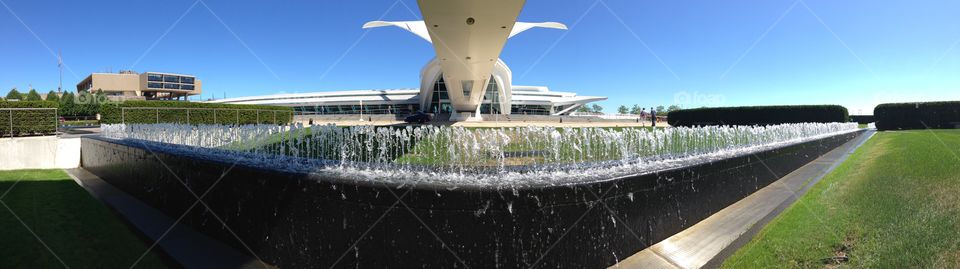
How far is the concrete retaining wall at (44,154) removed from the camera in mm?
11203

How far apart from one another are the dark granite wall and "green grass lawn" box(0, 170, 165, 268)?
87 centimetres

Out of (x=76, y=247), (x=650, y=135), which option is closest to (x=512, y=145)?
(x=650, y=135)

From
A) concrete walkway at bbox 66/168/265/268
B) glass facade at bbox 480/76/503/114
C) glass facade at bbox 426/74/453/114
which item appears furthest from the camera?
glass facade at bbox 426/74/453/114

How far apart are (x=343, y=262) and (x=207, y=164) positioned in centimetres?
233

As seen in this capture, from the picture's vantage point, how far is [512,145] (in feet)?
42.1

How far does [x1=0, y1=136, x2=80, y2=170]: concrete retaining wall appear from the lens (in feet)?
36.8

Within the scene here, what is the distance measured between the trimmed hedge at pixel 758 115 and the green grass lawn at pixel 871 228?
27271mm

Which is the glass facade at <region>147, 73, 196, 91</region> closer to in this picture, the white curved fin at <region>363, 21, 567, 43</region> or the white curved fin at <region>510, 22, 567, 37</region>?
the white curved fin at <region>363, 21, 567, 43</region>

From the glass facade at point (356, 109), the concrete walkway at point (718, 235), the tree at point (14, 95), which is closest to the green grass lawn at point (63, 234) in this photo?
the concrete walkway at point (718, 235)

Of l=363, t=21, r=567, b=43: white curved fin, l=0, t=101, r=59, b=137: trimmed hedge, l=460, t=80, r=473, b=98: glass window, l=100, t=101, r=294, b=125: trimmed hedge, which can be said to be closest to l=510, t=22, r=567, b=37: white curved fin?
l=363, t=21, r=567, b=43: white curved fin

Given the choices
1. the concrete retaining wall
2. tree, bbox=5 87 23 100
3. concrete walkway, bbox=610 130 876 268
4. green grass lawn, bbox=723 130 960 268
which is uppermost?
tree, bbox=5 87 23 100

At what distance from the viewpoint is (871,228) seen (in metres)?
3.86

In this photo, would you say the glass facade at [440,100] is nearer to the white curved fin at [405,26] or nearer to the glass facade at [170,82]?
the white curved fin at [405,26]

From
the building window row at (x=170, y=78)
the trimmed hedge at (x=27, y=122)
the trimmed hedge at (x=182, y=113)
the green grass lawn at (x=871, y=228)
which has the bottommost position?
the green grass lawn at (x=871, y=228)
